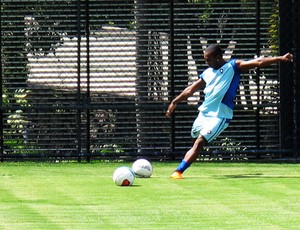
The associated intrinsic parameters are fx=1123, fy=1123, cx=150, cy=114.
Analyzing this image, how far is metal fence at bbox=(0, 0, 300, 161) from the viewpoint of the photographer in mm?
18812

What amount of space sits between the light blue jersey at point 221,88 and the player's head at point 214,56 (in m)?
0.08

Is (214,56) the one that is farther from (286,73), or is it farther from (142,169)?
(286,73)

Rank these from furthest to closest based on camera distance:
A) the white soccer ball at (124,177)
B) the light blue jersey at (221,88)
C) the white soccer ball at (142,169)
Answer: the light blue jersey at (221,88)
the white soccer ball at (142,169)
the white soccer ball at (124,177)

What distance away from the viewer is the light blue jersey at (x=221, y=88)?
15.6m

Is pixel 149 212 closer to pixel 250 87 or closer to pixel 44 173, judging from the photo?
pixel 44 173

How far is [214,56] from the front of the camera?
15.4 m

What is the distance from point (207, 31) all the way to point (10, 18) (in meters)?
3.30

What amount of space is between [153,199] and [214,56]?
3626 mm

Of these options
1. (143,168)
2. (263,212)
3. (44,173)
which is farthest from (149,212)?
(44,173)

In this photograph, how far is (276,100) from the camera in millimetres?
19078

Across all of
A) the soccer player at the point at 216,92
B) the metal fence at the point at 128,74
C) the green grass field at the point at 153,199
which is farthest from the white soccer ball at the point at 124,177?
the metal fence at the point at 128,74

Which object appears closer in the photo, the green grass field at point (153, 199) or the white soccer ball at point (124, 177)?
the green grass field at point (153, 199)

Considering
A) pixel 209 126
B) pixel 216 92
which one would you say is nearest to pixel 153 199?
pixel 209 126

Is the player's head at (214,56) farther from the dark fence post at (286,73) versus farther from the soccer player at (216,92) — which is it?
the dark fence post at (286,73)
